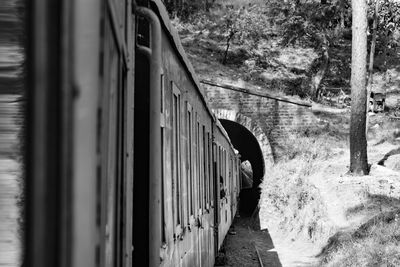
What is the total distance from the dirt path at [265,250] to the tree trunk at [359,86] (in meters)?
3.00

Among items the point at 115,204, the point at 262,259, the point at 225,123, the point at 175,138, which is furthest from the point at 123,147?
the point at 225,123

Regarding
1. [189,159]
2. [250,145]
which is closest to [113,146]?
[189,159]

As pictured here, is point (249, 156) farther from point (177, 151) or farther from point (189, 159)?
point (177, 151)

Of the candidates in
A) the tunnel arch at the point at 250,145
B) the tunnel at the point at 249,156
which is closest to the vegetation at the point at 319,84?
the tunnel arch at the point at 250,145

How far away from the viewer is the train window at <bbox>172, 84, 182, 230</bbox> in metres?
4.16

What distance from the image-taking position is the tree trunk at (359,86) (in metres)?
16.0

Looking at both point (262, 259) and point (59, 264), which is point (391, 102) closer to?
point (262, 259)

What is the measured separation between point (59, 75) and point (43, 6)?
0.12 meters

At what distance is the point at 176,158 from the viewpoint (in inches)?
170

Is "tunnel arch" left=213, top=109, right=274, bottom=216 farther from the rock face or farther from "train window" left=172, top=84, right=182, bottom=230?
"train window" left=172, top=84, right=182, bottom=230

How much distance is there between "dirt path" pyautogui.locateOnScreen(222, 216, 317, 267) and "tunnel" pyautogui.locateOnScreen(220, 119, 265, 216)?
6632 mm

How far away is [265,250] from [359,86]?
211 inches

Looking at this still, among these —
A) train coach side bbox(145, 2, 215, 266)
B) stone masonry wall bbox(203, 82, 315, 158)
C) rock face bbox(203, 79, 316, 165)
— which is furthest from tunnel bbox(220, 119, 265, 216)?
train coach side bbox(145, 2, 215, 266)

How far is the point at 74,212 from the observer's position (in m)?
0.92
